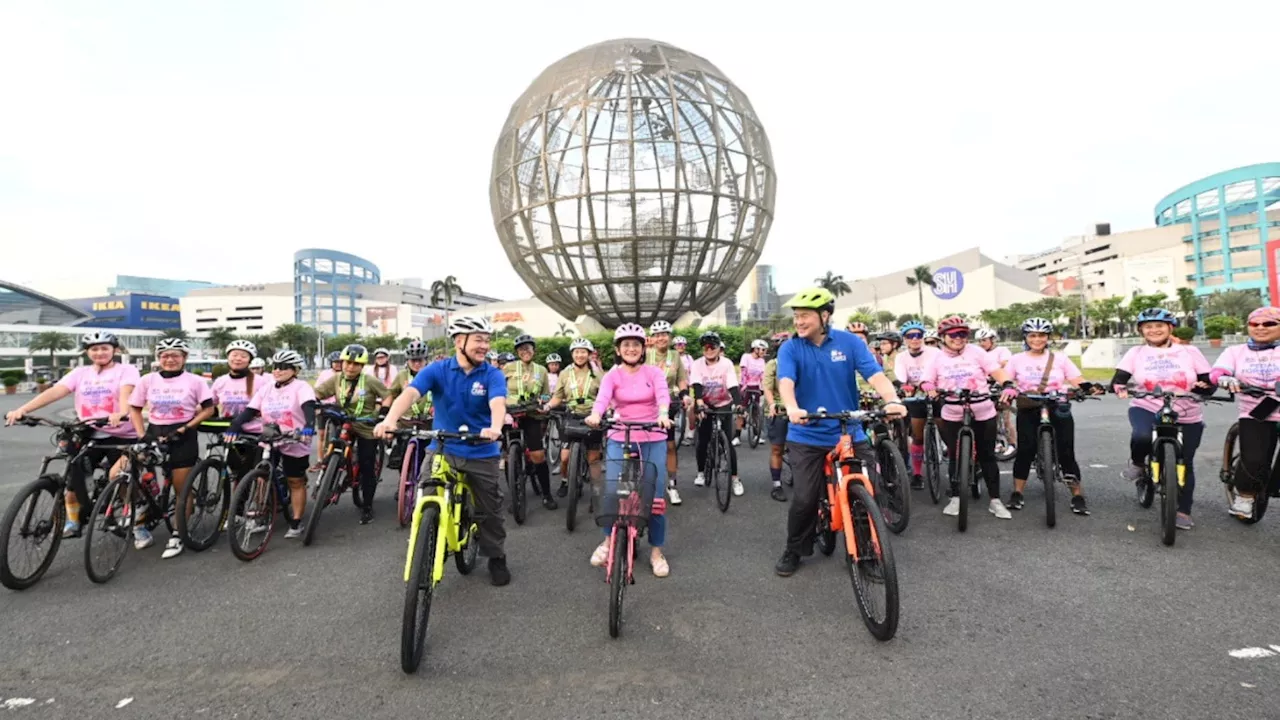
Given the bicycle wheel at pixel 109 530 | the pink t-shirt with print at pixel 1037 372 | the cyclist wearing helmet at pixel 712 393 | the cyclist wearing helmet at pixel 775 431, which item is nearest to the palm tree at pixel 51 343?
the bicycle wheel at pixel 109 530

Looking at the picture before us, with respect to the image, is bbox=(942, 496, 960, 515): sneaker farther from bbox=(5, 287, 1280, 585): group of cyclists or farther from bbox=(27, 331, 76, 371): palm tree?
bbox=(27, 331, 76, 371): palm tree

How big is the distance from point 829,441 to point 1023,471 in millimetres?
2873

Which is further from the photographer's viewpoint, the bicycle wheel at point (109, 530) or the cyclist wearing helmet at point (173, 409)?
the cyclist wearing helmet at point (173, 409)

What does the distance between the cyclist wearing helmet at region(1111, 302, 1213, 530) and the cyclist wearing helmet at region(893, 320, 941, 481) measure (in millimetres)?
1578

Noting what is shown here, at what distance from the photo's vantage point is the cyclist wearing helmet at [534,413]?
6.37 m

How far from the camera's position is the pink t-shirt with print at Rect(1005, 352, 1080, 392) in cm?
529

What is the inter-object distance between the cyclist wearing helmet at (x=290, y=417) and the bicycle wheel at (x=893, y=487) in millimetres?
4868

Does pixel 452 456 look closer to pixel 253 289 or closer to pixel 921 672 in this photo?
pixel 921 672

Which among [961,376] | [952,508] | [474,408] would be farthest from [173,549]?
[961,376]

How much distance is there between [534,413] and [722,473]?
2112 mm

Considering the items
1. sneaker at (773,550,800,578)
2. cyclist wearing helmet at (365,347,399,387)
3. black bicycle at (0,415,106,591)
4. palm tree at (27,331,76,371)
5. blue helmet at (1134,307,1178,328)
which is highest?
palm tree at (27,331,76,371)

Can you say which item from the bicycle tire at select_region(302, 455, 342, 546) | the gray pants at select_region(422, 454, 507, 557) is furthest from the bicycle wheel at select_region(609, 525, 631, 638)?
the bicycle tire at select_region(302, 455, 342, 546)

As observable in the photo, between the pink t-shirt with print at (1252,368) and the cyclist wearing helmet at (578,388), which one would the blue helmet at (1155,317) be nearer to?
the pink t-shirt with print at (1252,368)

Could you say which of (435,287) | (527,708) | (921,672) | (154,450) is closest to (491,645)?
(527,708)
